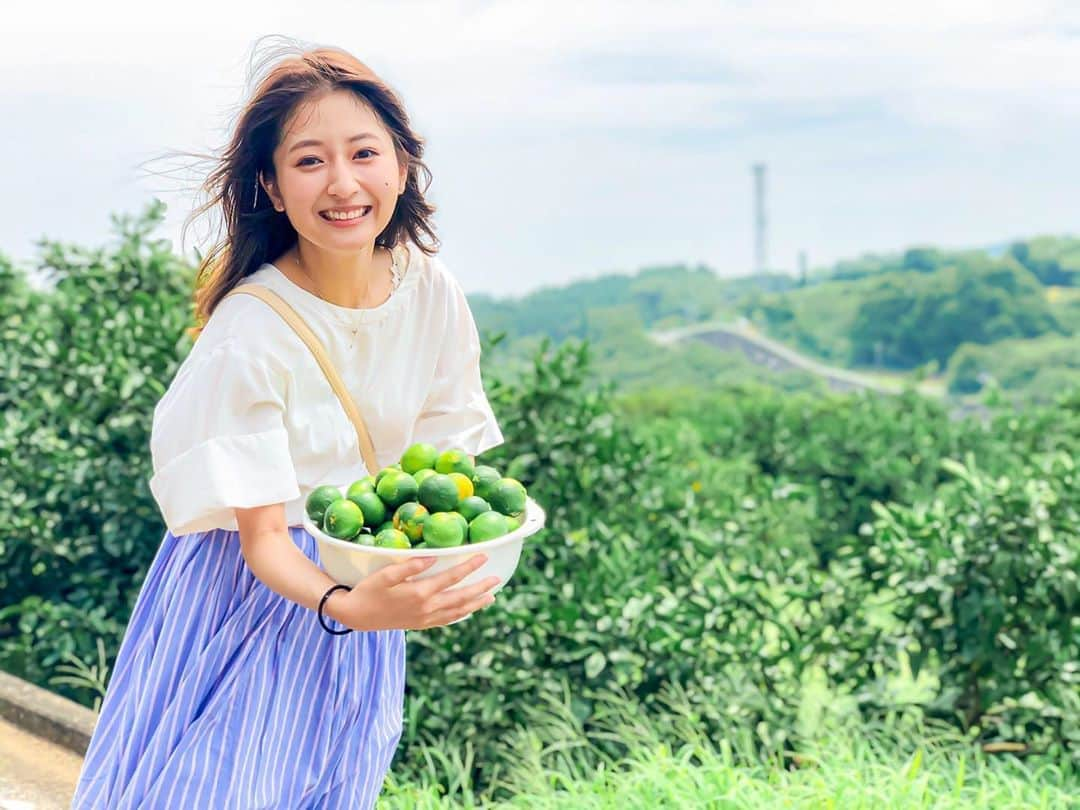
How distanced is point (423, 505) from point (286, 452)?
0.19 meters

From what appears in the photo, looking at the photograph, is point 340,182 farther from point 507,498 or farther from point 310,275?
point 507,498

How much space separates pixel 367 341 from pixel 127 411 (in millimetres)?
2099

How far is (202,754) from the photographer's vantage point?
1810mm

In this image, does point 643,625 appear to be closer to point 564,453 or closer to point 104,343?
point 564,453

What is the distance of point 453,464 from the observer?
1.77 meters

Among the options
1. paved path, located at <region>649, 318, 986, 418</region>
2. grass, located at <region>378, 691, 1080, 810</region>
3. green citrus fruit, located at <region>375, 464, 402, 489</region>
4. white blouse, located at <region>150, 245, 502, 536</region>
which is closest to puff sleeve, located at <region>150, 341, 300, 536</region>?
white blouse, located at <region>150, 245, 502, 536</region>

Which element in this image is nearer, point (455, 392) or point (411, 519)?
point (411, 519)

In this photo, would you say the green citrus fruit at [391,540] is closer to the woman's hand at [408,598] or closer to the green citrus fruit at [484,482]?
the woman's hand at [408,598]

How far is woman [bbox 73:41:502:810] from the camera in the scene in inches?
66.8

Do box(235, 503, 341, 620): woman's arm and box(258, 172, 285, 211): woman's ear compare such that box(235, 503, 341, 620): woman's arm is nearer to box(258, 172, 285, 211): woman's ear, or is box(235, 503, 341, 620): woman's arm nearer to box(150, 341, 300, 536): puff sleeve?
box(150, 341, 300, 536): puff sleeve

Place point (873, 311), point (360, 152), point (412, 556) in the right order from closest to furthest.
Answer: point (412, 556), point (360, 152), point (873, 311)

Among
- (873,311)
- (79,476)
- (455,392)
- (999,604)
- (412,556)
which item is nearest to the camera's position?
(412,556)

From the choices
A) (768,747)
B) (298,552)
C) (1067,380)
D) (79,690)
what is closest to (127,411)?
(79,690)

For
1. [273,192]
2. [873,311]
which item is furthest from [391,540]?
[873,311]
